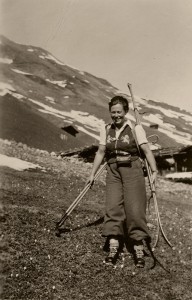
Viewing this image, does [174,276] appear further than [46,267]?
Yes

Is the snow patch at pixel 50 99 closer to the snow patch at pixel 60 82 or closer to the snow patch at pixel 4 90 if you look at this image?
the snow patch at pixel 4 90

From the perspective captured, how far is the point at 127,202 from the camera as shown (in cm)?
869

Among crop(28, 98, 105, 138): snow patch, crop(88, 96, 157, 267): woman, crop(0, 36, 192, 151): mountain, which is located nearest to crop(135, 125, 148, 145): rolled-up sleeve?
crop(88, 96, 157, 267): woman

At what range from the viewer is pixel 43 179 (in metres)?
16.3

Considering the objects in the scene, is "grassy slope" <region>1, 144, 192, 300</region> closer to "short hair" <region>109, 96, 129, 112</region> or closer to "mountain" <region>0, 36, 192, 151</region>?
"short hair" <region>109, 96, 129, 112</region>

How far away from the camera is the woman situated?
28.0 feet

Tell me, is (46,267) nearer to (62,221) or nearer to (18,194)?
(62,221)

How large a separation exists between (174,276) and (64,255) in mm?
2271

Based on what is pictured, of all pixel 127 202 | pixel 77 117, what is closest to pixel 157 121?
pixel 77 117

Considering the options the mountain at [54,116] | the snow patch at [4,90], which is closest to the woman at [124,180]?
the mountain at [54,116]

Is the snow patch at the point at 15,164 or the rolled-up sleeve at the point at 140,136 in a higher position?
the rolled-up sleeve at the point at 140,136

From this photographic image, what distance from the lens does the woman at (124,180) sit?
336 inches

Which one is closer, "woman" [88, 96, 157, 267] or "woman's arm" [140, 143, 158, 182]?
"woman" [88, 96, 157, 267]

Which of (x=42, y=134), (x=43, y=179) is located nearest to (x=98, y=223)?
(x=43, y=179)
